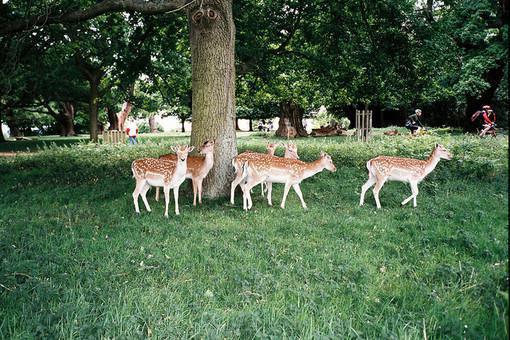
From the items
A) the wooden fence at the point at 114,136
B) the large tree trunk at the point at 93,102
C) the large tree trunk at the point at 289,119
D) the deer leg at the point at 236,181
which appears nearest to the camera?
the deer leg at the point at 236,181

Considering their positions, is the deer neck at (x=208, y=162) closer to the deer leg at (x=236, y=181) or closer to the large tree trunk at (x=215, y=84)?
the large tree trunk at (x=215, y=84)

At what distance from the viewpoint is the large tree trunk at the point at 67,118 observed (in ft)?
145

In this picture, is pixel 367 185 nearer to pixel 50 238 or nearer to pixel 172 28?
pixel 50 238

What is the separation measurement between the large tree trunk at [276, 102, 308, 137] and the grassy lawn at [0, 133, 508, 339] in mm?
25991

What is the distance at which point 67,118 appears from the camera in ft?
147

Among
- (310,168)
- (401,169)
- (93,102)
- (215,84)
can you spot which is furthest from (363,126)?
(215,84)

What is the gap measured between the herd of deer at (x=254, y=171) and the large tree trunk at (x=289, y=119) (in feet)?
83.3

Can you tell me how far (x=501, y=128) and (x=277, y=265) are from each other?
3.64 m

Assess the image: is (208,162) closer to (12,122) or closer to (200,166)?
(200,166)

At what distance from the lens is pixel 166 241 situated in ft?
19.4

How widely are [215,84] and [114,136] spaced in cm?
1864

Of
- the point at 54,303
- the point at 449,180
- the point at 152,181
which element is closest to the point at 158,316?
the point at 54,303

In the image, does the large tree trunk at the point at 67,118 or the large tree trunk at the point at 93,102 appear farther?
the large tree trunk at the point at 67,118

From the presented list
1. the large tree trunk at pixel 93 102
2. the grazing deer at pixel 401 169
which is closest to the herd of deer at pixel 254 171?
the grazing deer at pixel 401 169
